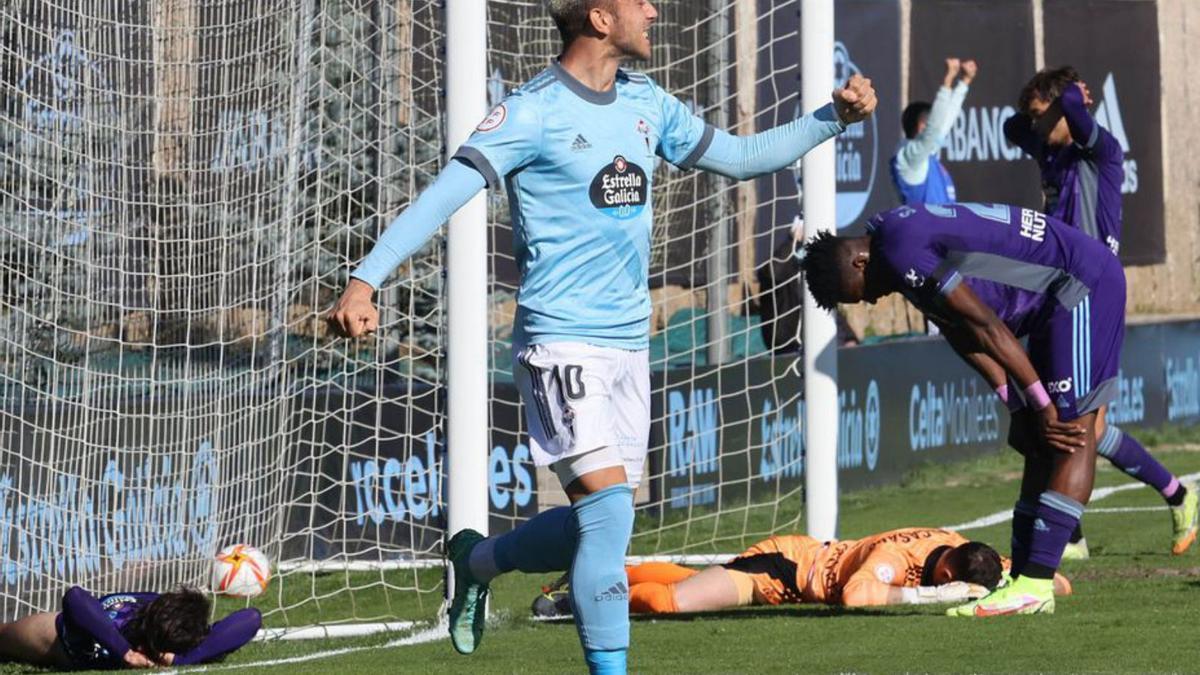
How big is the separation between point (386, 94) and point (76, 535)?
2319 millimetres

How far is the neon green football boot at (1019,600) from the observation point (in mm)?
8375

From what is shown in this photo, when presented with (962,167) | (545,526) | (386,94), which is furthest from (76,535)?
(962,167)

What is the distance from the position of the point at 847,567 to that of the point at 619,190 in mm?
3259

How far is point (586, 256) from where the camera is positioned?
6.20m

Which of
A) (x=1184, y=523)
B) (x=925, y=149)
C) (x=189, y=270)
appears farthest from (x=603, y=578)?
(x=925, y=149)

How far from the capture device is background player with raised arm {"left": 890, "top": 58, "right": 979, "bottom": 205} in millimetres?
15156

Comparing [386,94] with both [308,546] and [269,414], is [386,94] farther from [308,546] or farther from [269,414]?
[308,546]

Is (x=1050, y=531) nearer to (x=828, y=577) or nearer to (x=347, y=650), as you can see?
(x=828, y=577)

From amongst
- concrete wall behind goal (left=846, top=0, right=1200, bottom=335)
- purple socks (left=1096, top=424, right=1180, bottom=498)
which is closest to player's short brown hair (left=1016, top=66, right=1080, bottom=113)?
purple socks (left=1096, top=424, right=1180, bottom=498)

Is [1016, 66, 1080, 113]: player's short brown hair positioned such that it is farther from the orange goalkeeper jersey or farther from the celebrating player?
the celebrating player

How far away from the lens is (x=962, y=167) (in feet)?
58.3

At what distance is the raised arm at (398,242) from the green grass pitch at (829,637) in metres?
1.91

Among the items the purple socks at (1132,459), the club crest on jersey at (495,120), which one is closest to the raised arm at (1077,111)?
the purple socks at (1132,459)

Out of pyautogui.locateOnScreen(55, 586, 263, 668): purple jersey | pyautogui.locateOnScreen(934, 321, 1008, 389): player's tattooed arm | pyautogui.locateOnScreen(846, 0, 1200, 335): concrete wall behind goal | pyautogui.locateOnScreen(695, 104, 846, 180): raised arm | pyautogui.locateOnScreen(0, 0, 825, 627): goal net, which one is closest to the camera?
pyautogui.locateOnScreen(695, 104, 846, 180): raised arm
